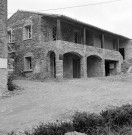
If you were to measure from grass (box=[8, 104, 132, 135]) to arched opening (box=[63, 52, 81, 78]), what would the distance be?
15381mm

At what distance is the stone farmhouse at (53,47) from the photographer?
19.3m

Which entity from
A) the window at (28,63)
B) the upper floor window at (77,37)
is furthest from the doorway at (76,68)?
the window at (28,63)

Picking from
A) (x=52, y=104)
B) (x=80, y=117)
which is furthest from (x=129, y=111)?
(x=52, y=104)

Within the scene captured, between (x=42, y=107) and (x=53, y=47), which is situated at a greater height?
(x=53, y=47)

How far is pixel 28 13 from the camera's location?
21406 mm

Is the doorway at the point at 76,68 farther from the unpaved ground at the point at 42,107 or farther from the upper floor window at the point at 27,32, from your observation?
the unpaved ground at the point at 42,107

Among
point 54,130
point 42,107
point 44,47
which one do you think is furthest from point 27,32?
point 54,130

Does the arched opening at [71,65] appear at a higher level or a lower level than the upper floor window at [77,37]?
lower

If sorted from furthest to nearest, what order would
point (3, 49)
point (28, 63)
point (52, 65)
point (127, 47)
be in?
point (127, 47) → point (28, 63) → point (52, 65) → point (3, 49)

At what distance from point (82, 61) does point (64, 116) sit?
12886 mm

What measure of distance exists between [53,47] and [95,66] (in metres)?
6.12

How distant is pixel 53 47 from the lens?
18.9 m

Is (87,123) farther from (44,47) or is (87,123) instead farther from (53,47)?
(44,47)

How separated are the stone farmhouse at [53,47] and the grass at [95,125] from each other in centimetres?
1238
